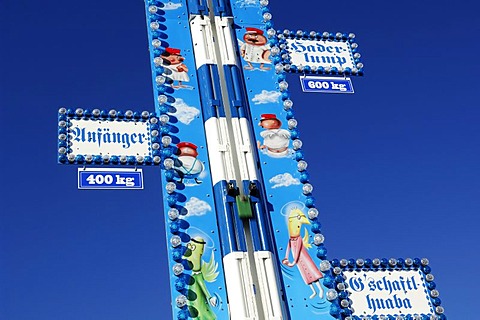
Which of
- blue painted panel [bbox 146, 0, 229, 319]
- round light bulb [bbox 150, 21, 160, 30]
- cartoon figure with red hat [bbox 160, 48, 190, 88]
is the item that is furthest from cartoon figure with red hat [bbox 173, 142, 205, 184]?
round light bulb [bbox 150, 21, 160, 30]

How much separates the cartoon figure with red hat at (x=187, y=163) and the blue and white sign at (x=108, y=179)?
854 mm

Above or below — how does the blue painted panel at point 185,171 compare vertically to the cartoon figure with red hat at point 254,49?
below

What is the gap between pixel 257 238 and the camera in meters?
11.4

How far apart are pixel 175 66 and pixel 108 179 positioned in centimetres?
336

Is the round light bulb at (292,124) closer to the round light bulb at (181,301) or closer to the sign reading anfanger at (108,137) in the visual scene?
the sign reading anfanger at (108,137)

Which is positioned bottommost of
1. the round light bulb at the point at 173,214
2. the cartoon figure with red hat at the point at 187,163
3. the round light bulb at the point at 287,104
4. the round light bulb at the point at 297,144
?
the round light bulb at the point at 173,214

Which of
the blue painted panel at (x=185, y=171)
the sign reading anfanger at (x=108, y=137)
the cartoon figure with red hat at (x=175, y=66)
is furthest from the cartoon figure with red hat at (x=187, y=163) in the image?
the cartoon figure with red hat at (x=175, y=66)

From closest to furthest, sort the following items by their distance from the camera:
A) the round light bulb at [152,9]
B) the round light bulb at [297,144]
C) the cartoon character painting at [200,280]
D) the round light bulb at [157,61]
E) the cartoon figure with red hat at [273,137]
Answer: the cartoon character painting at [200,280] → the cartoon figure with red hat at [273,137] → the round light bulb at [297,144] → the round light bulb at [157,61] → the round light bulb at [152,9]

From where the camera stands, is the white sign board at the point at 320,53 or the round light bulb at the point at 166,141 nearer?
the round light bulb at the point at 166,141

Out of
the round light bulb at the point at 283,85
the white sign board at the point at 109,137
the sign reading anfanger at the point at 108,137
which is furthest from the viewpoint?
the round light bulb at the point at 283,85

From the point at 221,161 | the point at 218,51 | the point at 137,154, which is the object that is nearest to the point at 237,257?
the point at 221,161

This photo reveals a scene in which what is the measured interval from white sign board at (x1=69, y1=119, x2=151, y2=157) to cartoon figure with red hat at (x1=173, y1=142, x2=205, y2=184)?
2.09 feet

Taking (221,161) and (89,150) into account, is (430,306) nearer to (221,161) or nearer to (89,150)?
(221,161)

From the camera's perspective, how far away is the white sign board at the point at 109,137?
11.9 metres
